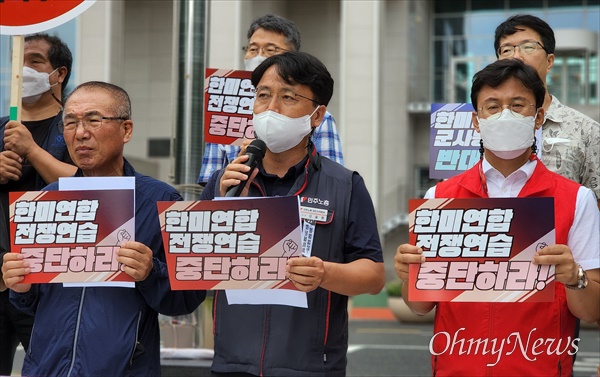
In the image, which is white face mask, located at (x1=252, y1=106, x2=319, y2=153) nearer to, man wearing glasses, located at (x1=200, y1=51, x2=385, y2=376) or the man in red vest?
man wearing glasses, located at (x1=200, y1=51, x2=385, y2=376)

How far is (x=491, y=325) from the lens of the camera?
373 centimetres

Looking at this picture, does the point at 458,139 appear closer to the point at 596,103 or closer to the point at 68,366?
the point at 68,366

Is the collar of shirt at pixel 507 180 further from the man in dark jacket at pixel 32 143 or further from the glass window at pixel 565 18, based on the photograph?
the glass window at pixel 565 18

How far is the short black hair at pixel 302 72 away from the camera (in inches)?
153

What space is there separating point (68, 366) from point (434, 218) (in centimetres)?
150

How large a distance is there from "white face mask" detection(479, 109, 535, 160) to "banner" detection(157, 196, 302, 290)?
34.0 inches

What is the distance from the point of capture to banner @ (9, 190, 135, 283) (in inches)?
148

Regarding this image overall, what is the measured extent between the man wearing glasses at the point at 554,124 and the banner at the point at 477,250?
4.33 ft

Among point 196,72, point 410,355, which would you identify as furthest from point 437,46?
point 196,72

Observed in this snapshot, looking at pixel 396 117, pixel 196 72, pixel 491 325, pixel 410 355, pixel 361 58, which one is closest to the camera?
pixel 491 325

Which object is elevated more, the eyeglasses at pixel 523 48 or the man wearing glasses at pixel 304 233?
the eyeglasses at pixel 523 48

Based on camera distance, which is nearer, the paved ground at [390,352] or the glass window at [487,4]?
the paved ground at [390,352]

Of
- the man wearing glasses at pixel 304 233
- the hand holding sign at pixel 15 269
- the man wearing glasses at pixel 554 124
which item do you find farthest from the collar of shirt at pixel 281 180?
the man wearing glasses at pixel 554 124

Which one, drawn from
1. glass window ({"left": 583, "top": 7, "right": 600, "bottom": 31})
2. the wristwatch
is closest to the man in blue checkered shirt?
the wristwatch
